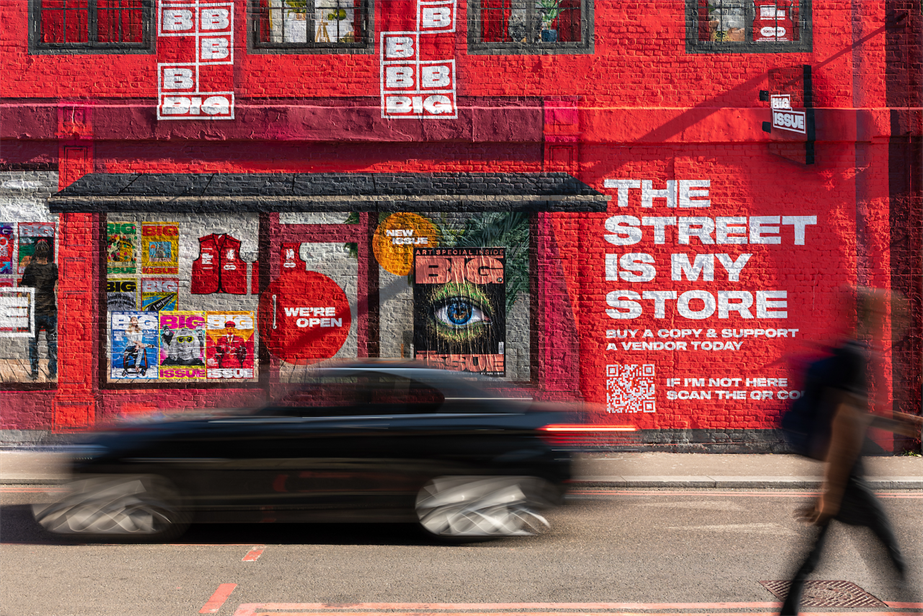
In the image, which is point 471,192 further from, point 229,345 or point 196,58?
point 196,58

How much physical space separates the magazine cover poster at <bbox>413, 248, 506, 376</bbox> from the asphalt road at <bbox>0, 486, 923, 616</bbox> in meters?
4.70

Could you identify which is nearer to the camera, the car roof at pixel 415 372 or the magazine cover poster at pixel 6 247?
the car roof at pixel 415 372

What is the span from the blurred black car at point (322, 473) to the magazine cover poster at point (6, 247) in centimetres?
674

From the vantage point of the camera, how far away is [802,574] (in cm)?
→ 413

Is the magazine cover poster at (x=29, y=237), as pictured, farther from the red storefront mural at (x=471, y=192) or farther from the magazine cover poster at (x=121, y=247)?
the magazine cover poster at (x=121, y=247)

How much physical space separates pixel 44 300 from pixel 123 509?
264 inches

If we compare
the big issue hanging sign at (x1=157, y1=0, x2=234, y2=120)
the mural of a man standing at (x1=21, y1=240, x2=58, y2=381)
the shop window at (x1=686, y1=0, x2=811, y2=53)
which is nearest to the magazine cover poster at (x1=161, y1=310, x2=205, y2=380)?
the mural of a man standing at (x1=21, y1=240, x2=58, y2=381)

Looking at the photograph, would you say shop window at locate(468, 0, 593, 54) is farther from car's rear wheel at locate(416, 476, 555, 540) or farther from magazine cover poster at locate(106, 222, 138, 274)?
car's rear wheel at locate(416, 476, 555, 540)

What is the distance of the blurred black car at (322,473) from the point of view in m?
6.19

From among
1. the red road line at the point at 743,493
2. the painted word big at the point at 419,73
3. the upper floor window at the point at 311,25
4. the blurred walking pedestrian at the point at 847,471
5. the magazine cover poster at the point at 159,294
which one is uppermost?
the upper floor window at the point at 311,25

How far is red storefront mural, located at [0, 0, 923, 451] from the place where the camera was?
38.3 feet

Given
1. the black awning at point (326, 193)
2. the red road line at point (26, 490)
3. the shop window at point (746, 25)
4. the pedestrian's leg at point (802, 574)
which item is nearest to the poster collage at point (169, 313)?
the black awning at point (326, 193)

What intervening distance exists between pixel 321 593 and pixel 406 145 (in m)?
7.94

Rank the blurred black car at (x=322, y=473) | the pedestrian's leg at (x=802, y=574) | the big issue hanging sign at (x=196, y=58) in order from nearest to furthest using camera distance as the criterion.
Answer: the pedestrian's leg at (x=802, y=574) < the blurred black car at (x=322, y=473) < the big issue hanging sign at (x=196, y=58)
